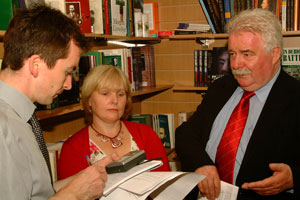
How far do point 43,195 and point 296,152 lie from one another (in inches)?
50.4

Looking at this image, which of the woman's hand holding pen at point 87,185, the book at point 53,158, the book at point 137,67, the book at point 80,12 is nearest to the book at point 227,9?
the book at point 137,67

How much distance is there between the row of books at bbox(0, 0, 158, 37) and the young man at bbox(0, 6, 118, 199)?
0.34 meters

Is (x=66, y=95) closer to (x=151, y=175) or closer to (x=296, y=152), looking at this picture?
(x=151, y=175)

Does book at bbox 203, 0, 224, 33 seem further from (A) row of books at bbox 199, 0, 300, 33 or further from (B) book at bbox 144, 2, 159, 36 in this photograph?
(B) book at bbox 144, 2, 159, 36

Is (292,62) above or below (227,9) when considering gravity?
below

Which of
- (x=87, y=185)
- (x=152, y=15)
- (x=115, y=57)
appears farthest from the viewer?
(x=152, y=15)

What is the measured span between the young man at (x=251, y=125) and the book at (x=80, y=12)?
913 millimetres

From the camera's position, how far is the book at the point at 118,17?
2.32 m

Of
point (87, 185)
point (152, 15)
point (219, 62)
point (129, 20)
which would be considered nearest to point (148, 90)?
point (129, 20)

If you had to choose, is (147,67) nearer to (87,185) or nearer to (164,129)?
(164,129)

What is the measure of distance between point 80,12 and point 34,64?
3.30 feet

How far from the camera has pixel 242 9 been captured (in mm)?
2699

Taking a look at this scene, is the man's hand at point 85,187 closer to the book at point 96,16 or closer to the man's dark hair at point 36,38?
the man's dark hair at point 36,38

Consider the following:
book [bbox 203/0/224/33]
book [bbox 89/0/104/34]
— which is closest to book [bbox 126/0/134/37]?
book [bbox 89/0/104/34]
